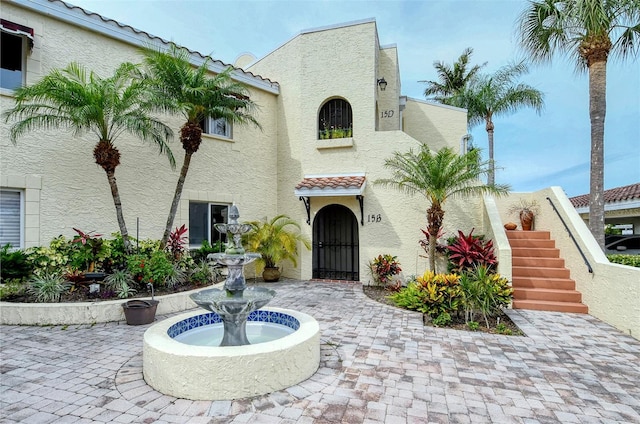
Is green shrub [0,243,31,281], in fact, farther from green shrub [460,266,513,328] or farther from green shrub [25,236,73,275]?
green shrub [460,266,513,328]

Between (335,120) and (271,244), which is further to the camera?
(335,120)

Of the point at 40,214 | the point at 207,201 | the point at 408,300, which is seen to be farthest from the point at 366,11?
the point at 40,214

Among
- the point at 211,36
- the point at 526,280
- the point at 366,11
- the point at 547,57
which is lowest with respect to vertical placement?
the point at 526,280

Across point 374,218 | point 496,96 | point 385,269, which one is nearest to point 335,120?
point 374,218

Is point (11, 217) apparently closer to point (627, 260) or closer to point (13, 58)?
A: point (13, 58)

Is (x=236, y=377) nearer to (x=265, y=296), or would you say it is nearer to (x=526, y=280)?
(x=265, y=296)

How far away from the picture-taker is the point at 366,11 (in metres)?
13.1

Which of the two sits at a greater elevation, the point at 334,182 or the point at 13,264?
the point at 334,182

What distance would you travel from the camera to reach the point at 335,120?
13461 millimetres

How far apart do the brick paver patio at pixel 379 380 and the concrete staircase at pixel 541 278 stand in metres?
1.52

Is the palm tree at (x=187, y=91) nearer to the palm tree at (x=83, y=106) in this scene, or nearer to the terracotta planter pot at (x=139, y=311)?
the palm tree at (x=83, y=106)

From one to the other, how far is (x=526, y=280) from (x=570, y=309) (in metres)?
1.27

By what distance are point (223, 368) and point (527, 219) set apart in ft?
42.2

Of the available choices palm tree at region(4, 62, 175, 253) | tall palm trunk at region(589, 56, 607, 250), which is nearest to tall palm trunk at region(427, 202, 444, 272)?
tall palm trunk at region(589, 56, 607, 250)
